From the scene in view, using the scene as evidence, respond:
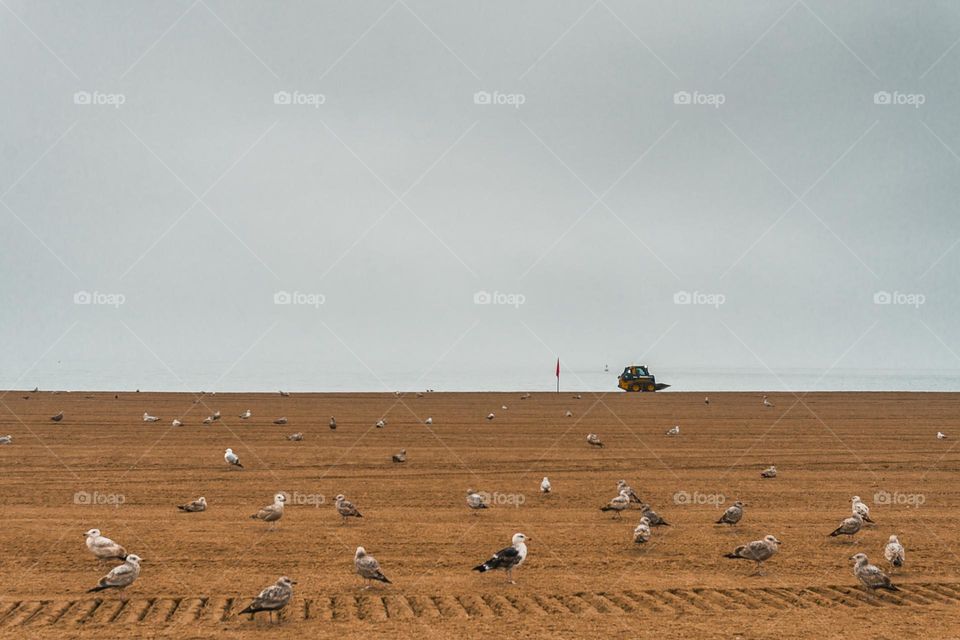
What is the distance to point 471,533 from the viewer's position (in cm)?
1886

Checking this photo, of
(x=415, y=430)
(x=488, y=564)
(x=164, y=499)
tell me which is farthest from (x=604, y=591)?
(x=415, y=430)

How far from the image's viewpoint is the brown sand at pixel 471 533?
12.8 metres

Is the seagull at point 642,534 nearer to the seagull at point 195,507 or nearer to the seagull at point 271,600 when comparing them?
the seagull at point 271,600

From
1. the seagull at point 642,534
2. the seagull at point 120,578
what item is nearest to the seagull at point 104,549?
the seagull at point 120,578

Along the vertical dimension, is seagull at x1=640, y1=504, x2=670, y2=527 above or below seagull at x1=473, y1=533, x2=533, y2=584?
above

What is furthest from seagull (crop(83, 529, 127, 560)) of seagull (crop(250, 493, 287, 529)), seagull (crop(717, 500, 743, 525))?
seagull (crop(717, 500, 743, 525))

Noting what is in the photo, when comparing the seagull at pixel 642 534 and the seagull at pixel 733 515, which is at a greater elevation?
the seagull at pixel 733 515

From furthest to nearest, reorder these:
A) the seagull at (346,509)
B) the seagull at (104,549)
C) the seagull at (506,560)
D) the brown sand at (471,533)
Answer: the seagull at (346,509) → the seagull at (104,549) → the seagull at (506,560) → the brown sand at (471,533)

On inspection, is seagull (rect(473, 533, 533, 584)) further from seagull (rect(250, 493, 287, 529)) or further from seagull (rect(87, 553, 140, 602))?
seagull (rect(250, 493, 287, 529))

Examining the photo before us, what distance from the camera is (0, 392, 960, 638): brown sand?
12773 mm

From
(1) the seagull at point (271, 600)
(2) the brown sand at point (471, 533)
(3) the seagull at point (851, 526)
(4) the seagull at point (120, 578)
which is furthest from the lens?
(3) the seagull at point (851, 526)

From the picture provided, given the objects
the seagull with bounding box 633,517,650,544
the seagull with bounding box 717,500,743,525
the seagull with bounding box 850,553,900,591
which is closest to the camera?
the seagull with bounding box 850,553,900,591

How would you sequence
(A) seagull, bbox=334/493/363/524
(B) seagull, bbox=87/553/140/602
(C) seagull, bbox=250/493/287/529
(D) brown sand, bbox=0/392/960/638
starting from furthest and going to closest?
(A) seagull, bbox=334/493/363/524, (C) seagull, bbox=250/493/287/529, (B) seagull, bbox=87/553/140/602, (D) brown sand, bbox=0/392/960/638

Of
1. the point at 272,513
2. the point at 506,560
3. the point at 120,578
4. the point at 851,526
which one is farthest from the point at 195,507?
the point at 851,526
